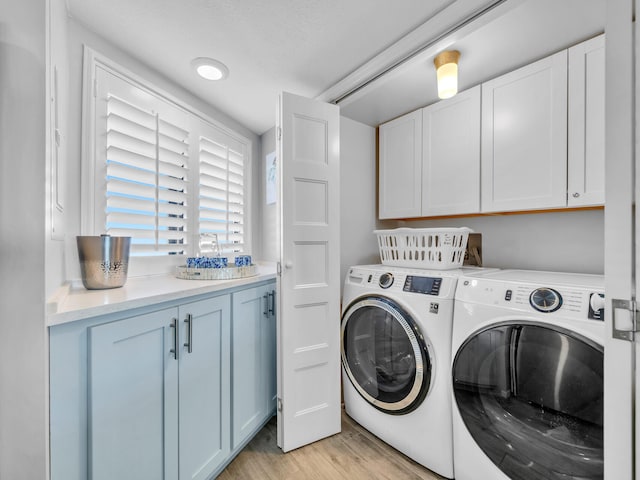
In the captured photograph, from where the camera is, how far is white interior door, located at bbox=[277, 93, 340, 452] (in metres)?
1.62

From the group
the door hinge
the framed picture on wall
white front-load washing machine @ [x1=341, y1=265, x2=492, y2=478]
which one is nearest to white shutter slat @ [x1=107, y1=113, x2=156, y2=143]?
the framed picture on wall

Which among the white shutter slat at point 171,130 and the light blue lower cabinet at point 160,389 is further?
the white shutter slat at point 171,130

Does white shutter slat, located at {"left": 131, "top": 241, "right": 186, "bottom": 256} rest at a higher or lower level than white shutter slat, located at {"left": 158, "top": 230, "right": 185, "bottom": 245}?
lower

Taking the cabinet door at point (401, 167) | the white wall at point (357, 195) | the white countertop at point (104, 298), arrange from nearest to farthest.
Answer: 1. the white countertop at point (104, 298)
2. the cabinet door at point (401, 167)
3. the white wall at point (357, 195)

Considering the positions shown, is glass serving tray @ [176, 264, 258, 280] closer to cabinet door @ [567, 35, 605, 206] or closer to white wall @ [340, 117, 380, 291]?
white wall @ [340, 117, 380, 291]

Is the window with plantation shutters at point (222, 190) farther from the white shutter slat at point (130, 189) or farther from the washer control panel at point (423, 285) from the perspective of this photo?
the washer control panel at point (423, 285)

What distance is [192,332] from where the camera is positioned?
4.10ft

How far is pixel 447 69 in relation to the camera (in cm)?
145

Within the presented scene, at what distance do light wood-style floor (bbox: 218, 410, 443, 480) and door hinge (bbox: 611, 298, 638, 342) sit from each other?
1.15 meters

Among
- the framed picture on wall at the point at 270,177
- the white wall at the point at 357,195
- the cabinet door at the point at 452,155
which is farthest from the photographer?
the framed picture on wall at the point at 270,177

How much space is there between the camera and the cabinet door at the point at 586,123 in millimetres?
1286

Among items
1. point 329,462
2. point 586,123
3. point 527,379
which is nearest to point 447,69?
point 586,123

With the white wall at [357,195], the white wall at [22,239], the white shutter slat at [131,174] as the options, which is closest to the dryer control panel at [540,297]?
the white wall at [357,195]

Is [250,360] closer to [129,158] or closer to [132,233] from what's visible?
[132,233]
